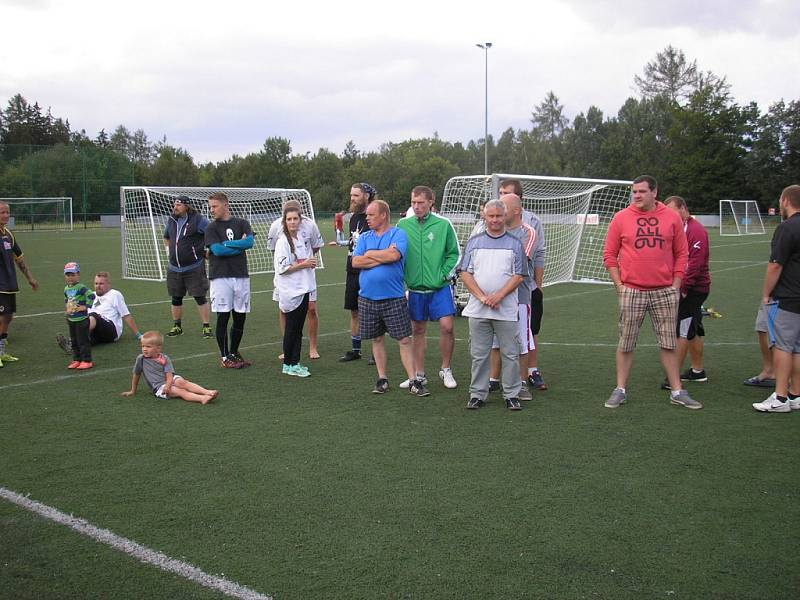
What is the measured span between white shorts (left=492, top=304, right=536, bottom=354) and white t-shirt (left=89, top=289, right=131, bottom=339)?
5.19 meters

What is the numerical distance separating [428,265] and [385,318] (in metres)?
0.64

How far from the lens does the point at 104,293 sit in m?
9.16

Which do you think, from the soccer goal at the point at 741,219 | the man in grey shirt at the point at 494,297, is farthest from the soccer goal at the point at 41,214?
the man in grey shirt at the point at 494,297

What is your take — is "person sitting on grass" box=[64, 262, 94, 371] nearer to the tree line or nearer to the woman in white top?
the woman in white top

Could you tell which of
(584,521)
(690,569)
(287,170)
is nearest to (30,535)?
(584,521)

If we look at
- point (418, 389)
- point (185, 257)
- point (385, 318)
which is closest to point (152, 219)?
point (185, 257)

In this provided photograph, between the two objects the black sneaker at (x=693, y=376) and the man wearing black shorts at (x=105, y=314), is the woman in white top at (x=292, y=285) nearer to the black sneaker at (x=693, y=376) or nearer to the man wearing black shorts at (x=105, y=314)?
the man wearing black shorts at (x=105, y=314)

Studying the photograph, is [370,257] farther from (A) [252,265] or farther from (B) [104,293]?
(A) [252,265]

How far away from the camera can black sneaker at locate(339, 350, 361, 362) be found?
Result: 8375 millimetres

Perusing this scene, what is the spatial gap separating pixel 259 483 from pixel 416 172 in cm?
7503

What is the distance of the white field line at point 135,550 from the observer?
332cm

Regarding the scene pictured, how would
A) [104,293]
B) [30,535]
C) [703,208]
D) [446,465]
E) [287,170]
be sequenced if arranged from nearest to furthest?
1. [30,535]
2. [446,465]
3. [104,293]
4. [703,208]
5. [287,170]

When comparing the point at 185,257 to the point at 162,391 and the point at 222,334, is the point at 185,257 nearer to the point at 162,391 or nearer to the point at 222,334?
the point at 222,334

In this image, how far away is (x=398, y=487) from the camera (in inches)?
177
